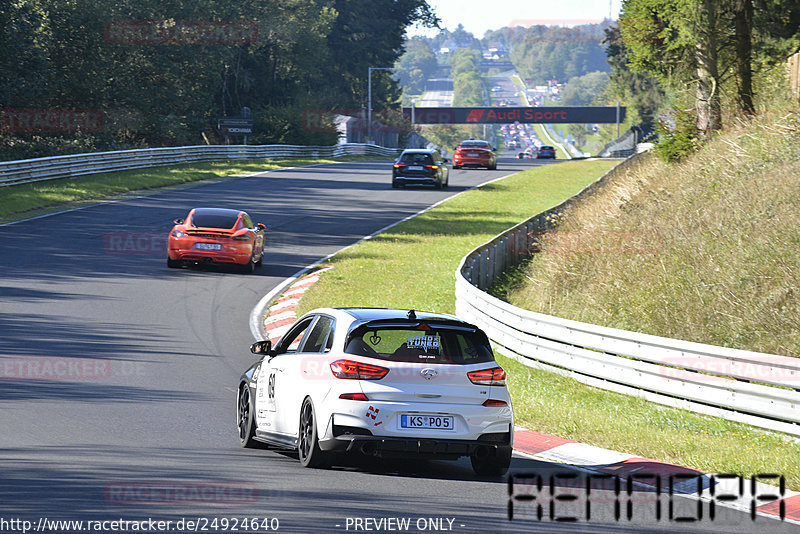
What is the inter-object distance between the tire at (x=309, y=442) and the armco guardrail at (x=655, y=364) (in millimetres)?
4922

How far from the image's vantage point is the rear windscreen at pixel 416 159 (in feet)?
156

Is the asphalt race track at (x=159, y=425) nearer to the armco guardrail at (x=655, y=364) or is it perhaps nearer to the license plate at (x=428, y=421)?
the license plate at (x=428, y=421)

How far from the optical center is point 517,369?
16188 millimetres

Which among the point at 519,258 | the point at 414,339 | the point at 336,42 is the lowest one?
the point at 519,258

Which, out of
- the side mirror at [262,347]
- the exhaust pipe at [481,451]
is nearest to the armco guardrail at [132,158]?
the side mirror at [262,347]

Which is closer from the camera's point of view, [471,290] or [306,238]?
[471,290]

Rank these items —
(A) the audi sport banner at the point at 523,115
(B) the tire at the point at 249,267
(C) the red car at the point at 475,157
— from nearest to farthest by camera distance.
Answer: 1. (B) the tire at the point at 249,267
2. (C) the red car at the point at 475,157
3. (A) the audi sport banner at the point at 523,115

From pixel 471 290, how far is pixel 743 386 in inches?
304

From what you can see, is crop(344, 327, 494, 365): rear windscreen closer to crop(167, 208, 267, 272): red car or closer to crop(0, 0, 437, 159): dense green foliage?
crop(167, 208, 267, 272): red car

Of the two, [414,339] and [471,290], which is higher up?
[414,339]

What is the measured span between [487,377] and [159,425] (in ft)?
12.0

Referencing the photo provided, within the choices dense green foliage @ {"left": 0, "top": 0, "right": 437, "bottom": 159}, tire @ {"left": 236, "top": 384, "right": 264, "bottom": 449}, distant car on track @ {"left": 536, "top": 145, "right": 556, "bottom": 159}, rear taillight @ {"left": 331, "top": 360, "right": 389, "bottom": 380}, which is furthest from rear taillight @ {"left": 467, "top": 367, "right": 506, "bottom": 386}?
distant car on track @ {"left": 536, "top": 145, "right": 556, "bottom": 159}

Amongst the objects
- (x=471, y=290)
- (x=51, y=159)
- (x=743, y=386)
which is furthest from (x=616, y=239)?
(x=51, y=159)

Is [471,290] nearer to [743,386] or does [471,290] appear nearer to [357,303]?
[357,303]
